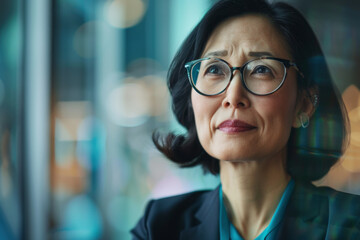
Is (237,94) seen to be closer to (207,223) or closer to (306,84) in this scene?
(306,84)

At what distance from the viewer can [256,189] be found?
578 mm

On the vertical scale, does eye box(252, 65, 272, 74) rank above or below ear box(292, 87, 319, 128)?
above

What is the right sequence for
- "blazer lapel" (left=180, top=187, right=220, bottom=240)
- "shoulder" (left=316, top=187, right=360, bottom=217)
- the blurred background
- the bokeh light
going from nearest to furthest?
"shoulder" (left=316, top=187, right=360, bottom=217), "blazer lapel" (left=180, top=187, right=220, bottom=240), the bokeh light, the blurred background

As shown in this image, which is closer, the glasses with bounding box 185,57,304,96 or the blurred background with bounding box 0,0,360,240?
the glasses with bounding box 185,57,304,96

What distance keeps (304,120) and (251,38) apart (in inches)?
6.1

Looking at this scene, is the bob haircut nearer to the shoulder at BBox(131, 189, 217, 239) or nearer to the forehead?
the forehead

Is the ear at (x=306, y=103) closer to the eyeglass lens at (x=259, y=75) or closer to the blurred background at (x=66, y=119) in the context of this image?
the eyeglass lens at (x=259, y=75)

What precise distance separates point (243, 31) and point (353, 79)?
179mm

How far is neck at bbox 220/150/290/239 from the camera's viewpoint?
570 millimetres

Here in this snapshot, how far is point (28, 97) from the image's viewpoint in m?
1.52

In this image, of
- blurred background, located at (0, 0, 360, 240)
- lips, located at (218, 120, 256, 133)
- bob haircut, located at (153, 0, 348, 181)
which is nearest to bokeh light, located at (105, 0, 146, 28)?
blurred background, located at (0, 0, 360, 240)

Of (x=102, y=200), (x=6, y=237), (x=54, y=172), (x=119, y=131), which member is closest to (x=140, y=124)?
(x=119, y=131)

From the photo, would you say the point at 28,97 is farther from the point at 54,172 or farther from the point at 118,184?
the point at 118,184

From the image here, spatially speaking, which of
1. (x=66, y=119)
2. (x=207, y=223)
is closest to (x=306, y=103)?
(x=207, y=223)
